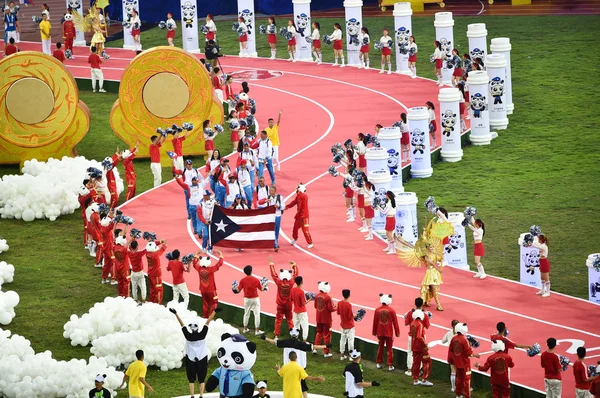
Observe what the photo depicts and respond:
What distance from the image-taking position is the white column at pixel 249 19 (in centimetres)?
4966

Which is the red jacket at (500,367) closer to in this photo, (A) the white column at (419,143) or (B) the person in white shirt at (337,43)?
(A) the white column at (419,143)

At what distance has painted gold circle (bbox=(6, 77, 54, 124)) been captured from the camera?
125 feet

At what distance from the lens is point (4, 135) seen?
126ft

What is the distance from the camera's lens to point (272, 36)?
165ft

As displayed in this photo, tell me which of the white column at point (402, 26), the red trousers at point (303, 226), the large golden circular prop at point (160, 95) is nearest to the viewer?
the red trousers at point (303, 226)

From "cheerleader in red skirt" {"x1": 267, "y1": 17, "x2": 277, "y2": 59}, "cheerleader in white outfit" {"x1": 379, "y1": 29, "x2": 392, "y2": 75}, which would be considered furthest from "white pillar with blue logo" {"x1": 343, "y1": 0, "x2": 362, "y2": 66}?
"cheerleader in red skirt" {"x1": 267, "y1": 17, "x2": 277, "y2": 59}

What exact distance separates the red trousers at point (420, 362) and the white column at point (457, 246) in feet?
19.1

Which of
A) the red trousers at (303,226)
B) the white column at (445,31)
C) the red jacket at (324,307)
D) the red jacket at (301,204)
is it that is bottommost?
the red jacket at (324,307)

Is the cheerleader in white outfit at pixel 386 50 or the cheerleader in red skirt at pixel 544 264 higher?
the cheerleader in white outfit at pixel 386 50

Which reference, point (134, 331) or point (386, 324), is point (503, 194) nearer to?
point (386, 324)

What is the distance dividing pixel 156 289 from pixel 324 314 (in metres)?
4.13

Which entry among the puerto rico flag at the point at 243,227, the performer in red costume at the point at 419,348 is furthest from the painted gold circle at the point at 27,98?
the performer in red costume at the point at 419,348

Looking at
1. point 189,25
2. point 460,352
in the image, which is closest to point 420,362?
point 460,352

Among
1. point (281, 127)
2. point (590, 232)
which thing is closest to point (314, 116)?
point (281, 127)
